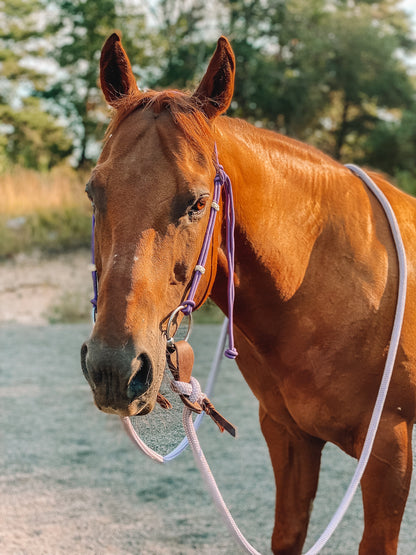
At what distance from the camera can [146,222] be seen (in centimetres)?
141

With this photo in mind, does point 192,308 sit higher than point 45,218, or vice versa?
point 192,308

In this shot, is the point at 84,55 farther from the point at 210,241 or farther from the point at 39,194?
the point at 210,241

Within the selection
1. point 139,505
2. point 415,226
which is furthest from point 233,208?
point 139,505

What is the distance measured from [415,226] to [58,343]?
274 inches

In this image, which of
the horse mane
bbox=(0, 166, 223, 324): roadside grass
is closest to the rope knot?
the horse mane

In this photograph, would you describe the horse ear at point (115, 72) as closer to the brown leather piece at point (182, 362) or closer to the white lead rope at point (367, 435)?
the brown leather piece at point (182, 362)

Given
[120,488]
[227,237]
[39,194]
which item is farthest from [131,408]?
[39,194]

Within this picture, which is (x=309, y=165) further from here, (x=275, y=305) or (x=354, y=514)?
(x=354, y=514)

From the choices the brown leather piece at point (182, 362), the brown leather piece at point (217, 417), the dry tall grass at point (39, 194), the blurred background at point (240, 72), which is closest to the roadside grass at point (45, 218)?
the dry tall grass at point (39, 194)

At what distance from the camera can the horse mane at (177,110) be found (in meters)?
1.52

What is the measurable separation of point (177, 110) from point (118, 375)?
2.28 feet

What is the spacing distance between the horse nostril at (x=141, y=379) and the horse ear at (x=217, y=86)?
2.31ft

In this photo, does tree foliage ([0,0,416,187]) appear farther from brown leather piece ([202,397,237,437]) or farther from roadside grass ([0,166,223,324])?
→ brown leather piece ([202,397,237,437])

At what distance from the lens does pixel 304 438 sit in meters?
2.16
